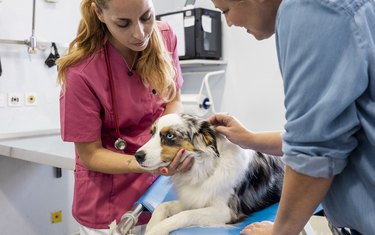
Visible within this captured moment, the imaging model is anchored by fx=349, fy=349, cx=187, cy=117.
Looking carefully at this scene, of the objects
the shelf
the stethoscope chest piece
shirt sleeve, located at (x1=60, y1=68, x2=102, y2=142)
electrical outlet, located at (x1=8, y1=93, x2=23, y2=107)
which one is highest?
the shelf

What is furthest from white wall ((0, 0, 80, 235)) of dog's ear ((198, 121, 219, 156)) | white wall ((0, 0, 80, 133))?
dog's ear ((198, 121, 219, 156))

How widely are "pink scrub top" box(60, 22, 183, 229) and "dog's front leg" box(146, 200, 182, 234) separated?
0.58ft

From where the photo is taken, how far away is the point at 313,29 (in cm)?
54

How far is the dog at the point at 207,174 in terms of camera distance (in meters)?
1.22

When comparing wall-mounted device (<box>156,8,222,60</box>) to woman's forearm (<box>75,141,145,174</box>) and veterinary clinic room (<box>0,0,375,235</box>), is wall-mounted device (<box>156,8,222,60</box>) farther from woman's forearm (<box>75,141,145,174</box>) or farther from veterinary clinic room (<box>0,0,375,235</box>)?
woman's forearm (<box>75,141,145,174</box>)

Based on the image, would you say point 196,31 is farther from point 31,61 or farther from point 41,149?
point 41,149

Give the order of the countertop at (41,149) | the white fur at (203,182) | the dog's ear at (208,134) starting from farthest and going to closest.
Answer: the countertop at (41,149) → the dog's ear at (208,134) → the white fur at (203,182)

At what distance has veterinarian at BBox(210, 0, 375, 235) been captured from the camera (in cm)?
54

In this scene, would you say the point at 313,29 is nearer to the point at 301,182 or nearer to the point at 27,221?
the point at 301,182

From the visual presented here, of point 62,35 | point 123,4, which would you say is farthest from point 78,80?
point 62,35

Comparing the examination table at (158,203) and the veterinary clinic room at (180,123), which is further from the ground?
the veterinary clinic room at (180,123)

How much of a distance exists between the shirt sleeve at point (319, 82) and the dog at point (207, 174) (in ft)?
2.15

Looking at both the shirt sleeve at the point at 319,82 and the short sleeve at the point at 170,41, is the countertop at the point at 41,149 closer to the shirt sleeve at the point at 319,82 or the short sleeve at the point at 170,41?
the short sleeve at the point at 170,41

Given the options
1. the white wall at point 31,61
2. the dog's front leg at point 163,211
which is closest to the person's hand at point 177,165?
the dog's front leg at point 163,211
